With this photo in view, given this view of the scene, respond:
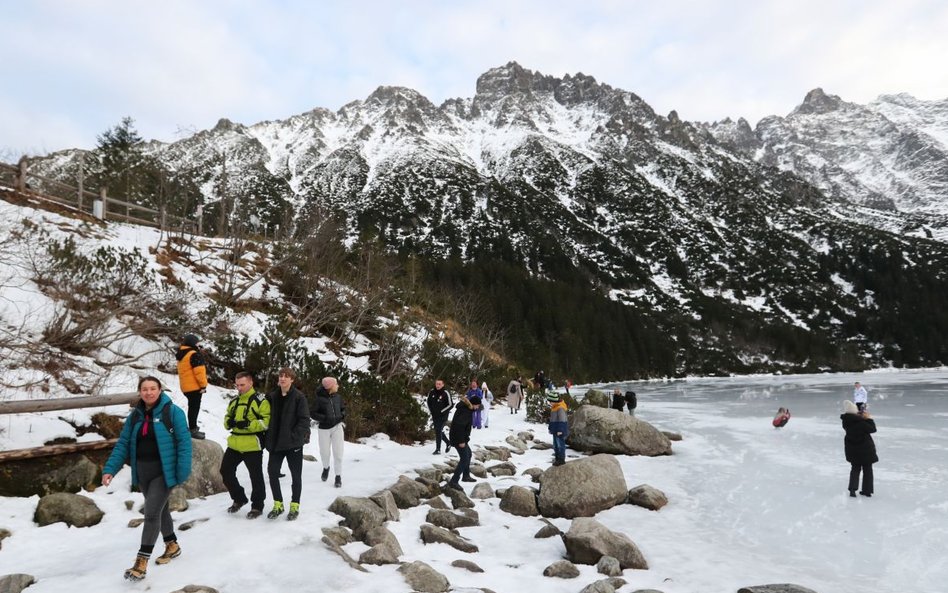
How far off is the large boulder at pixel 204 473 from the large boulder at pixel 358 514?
2121mm

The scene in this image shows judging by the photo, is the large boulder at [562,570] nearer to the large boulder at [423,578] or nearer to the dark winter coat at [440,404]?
the large boulder at [423,578]

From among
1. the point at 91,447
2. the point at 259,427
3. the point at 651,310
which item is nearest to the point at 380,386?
the point at 91,447

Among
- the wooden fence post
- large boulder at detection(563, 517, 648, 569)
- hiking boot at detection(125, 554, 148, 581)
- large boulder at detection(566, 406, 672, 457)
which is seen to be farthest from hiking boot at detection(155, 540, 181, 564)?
the wooden fence post

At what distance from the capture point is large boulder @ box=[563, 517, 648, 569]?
6.14m

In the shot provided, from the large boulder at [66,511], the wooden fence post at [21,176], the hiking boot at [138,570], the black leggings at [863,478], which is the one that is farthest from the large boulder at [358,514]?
the wooden fence post at [21,176]

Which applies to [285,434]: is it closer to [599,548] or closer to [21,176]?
[599,548]

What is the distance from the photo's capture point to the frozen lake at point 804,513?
611 cm

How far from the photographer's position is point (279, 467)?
5.95m

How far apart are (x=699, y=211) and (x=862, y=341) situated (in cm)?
6205

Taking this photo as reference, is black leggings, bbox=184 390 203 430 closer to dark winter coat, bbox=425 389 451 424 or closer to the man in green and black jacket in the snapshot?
the man in green and black jacket

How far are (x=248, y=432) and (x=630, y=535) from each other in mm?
5841

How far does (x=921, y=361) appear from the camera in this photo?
97.8 m

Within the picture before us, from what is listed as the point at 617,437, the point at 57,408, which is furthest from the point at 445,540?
the point at 617,437

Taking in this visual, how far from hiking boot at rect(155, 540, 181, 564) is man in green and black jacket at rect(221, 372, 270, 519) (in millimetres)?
1063
